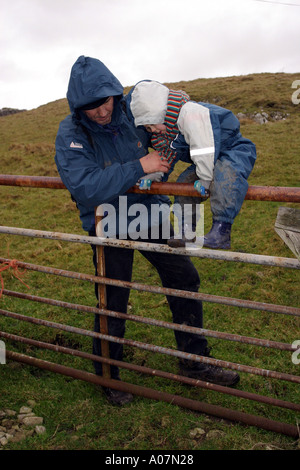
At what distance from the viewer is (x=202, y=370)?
3.45m

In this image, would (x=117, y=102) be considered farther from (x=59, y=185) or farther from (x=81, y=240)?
(x=81, y=240)

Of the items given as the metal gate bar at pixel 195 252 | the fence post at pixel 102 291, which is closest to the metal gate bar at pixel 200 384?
the fence post at pixel 102 291

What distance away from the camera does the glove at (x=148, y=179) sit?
8.70 feet

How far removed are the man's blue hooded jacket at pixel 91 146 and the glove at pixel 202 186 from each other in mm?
438

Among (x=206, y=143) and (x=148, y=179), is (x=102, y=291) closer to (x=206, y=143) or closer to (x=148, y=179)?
(x=148, y=179)

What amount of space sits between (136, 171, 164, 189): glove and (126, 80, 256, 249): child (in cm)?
1

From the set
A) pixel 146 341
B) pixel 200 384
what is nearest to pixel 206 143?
pixel 200 384

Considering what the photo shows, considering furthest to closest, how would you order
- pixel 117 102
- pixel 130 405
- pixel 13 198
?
pixel 13 198
pixel 130 405
pixel 117 102

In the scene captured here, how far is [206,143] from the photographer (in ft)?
8.27

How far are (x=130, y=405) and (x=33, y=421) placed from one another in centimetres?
70

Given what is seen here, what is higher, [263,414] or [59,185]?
[59,185]

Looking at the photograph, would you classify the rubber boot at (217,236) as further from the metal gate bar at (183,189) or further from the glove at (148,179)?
the glove at (148,179)
